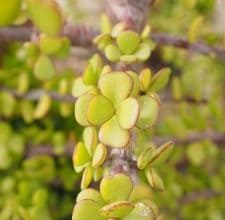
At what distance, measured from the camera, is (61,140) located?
0.71 metres

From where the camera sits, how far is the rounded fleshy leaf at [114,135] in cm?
→ 34

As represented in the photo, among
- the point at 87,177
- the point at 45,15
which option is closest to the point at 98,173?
the point at 87,177

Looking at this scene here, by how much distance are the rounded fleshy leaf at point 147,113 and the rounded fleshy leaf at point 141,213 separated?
0.18 ft

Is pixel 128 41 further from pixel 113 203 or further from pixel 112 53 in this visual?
pixel 113 203

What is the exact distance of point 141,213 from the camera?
33 cm

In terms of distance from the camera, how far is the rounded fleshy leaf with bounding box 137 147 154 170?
355mm

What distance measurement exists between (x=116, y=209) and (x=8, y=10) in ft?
0.43

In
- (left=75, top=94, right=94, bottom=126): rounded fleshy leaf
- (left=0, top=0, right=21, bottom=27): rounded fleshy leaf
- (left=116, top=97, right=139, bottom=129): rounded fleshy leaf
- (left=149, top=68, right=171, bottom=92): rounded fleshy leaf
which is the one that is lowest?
(left=149, top=68, right=171, bottom=92): rounded fleshy leaf

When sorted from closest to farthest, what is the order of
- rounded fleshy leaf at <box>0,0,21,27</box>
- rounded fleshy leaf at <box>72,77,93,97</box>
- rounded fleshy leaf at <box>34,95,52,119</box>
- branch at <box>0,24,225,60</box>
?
rounded fleshy leaf at <box>0,0,21,27</box>, rounded fleshy leaf at <box>72,77,93,97</box>, branch at <box>0,24,225,60</box>, rounded fleshy leaf at <box>34,95,52,119</box>

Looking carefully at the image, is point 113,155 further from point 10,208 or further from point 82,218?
point 10,208

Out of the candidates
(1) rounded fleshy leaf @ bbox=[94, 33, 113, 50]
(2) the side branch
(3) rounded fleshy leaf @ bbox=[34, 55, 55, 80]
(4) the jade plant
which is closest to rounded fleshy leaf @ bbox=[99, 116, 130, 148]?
(4) the jade plant

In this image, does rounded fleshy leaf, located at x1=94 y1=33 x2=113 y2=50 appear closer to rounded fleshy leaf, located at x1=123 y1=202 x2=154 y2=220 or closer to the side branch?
rounded fleshy leaf, located at x1=123 y1=202 x2=154 y2=220

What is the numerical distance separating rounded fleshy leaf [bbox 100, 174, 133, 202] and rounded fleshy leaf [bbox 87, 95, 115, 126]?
41 millimetres

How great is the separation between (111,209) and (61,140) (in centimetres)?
39
